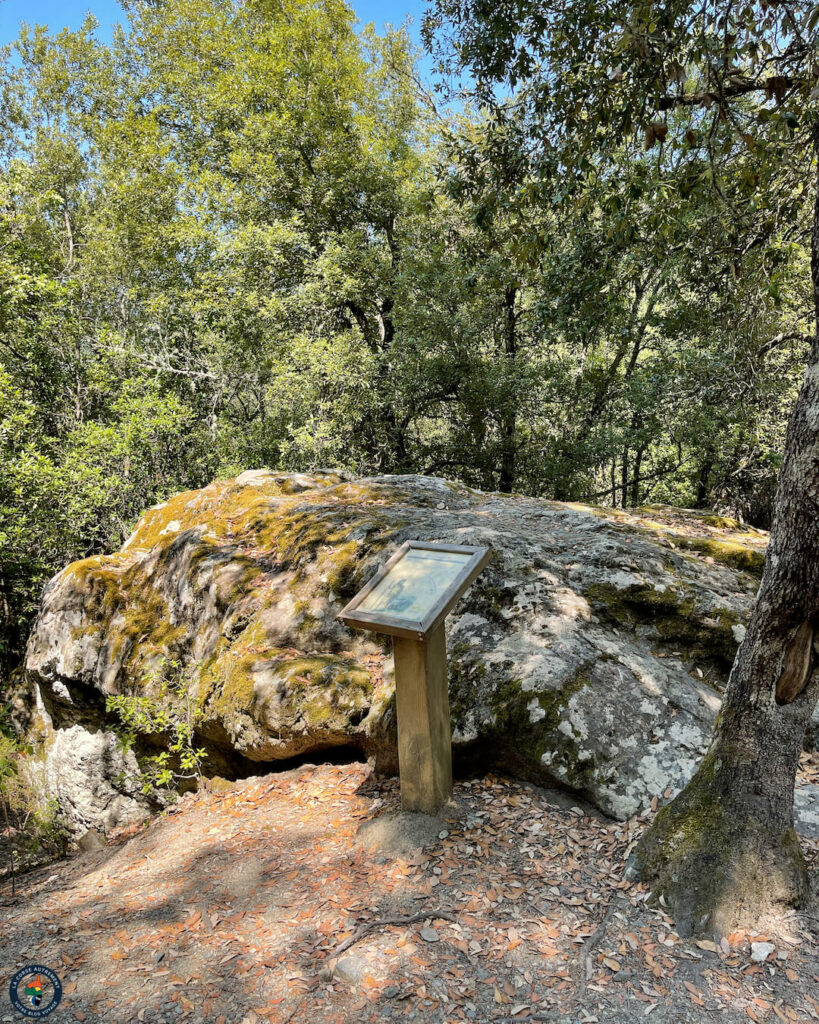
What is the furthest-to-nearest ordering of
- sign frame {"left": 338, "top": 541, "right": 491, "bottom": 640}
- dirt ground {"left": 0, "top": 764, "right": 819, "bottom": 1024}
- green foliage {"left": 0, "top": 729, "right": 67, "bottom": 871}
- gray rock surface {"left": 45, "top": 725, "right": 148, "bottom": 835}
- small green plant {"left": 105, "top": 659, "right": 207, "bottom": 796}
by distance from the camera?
1. green foliage {"left": 0, "top": 729, "right": 67, "bottom": 871}
2. gray rock surface {"left": 45, "top": 725, "right": 148, "bottom": 835}
3. small green plant {"left": 105, "top": 659, "right": 207, "bottom": 796}
4. sign frame {"left": 338, "top": 541, "right": 491, "bottom": 640}
5. dirt ground {"left": 0, "top": 764, "right": 819, "bottom": 1024}

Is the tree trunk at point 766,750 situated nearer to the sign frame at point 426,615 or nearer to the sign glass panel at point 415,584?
the sign frame at point 426,615

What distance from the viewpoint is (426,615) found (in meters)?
2.91

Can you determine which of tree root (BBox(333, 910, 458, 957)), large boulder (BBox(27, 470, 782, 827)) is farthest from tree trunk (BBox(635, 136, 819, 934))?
tree root (BBox(333, 910, 458, 957))

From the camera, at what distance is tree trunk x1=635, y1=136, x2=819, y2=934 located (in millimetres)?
2436

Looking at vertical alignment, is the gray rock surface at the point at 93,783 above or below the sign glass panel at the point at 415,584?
below

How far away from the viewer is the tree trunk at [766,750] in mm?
2436

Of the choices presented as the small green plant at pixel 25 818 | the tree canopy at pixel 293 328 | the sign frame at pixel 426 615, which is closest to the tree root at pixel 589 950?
the sign frame at pixel 426 615

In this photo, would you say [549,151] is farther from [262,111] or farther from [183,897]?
[262,111]

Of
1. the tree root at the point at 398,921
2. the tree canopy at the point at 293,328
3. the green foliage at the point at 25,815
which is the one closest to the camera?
the tree root at the point at 398,921

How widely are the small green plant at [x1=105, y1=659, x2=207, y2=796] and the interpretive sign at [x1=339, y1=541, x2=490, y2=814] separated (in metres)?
2.46

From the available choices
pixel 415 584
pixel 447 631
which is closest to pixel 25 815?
pixel 447 631

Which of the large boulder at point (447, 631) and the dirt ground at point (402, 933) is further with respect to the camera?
the large boulder at point (447, 631)

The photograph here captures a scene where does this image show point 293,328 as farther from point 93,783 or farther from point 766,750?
point 766,750

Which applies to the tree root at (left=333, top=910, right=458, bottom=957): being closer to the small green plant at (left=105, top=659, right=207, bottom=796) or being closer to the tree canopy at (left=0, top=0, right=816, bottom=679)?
the small green plant at (left=105, top=659, right=207, bottom=796)
